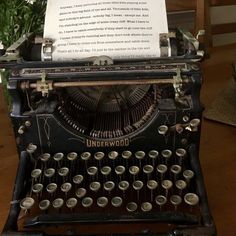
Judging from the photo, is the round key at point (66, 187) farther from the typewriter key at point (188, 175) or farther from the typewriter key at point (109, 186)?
the typewriter key at point (188, 175)

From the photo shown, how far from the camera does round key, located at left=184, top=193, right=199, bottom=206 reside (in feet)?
3.45

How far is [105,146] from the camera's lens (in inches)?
47.2

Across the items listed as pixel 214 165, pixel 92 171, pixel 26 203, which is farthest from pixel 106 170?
pixel 214 165

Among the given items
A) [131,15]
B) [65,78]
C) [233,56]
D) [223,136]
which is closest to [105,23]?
[131,15]

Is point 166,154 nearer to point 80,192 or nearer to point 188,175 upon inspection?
point 188,175

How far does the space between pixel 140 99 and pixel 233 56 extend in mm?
969

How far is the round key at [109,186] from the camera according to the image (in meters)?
1.11

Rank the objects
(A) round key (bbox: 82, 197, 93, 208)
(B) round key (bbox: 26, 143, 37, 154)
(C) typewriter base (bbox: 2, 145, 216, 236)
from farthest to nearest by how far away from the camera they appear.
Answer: (B) round key (bbox: 26, 143, 37, 154) < (A) round key (bbox: 82, 197, 93, 208) < (C) typewriter base (bbox: 2, 145, 216, 236)

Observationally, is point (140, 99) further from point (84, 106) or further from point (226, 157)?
point (226, 157)

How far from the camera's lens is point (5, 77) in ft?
4.50

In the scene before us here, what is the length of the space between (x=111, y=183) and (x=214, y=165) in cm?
40

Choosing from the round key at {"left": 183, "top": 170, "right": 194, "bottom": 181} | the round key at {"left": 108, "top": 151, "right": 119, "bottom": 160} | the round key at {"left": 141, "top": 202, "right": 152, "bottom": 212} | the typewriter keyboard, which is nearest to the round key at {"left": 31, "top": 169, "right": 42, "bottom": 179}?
the typewriter keyboard

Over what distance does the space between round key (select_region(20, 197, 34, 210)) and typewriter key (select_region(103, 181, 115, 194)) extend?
0.21m

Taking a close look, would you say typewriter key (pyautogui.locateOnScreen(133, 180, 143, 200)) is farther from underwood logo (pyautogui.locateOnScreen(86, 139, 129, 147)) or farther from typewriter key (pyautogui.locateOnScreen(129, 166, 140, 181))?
underwood logo (pyautogui.locateOnScreen(86, 139, 129, 147))
